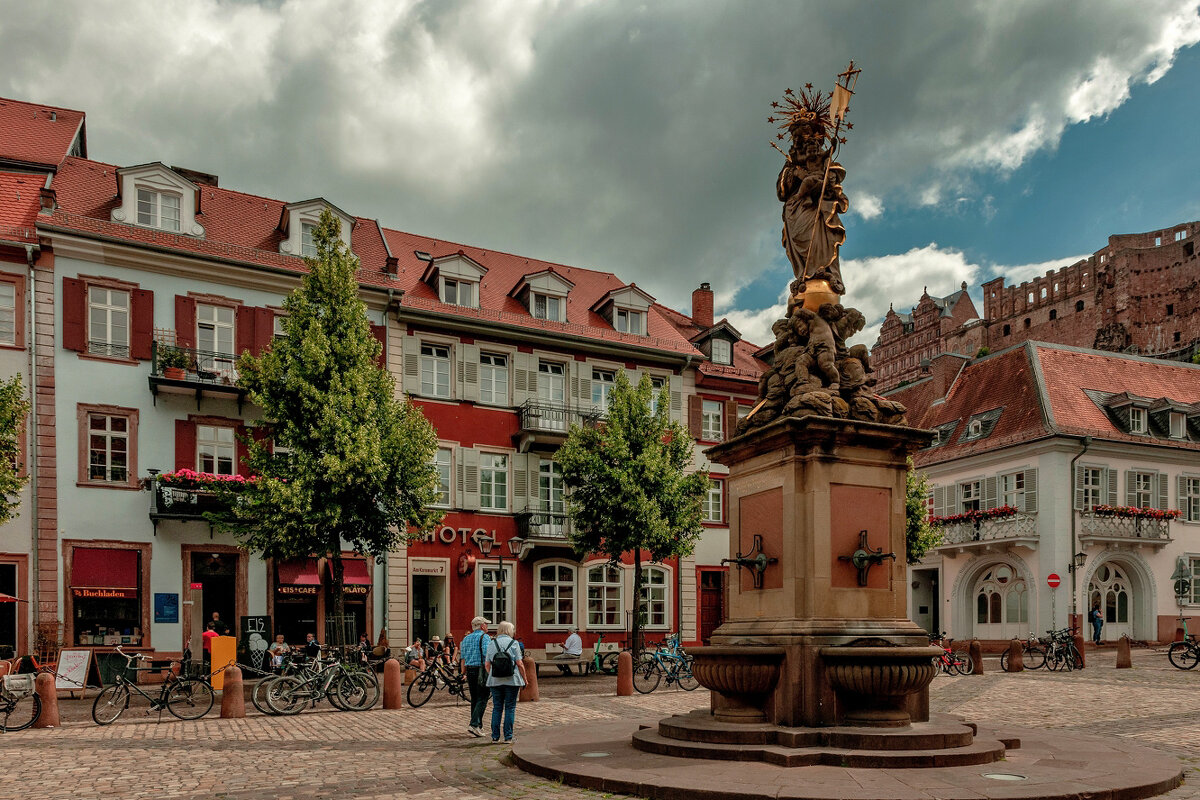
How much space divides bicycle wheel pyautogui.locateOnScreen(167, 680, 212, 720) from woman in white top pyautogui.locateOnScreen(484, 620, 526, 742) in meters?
6.91

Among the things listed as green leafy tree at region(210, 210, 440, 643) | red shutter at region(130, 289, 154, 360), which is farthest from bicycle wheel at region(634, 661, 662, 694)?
red shutter at region(130, 289, 154, 360)

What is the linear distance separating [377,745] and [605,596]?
2199cm

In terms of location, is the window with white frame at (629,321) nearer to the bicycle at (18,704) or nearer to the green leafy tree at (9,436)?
the green leafy tree at (9,436)

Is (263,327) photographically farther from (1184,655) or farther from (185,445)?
(1184,655)

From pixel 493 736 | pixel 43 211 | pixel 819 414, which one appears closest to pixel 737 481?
pixel 819 414

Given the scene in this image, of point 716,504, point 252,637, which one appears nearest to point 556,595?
point 716,504

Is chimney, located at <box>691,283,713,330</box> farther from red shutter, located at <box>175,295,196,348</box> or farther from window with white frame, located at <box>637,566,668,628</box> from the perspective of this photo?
red shutter, located at <box>175,295,196,348</box>

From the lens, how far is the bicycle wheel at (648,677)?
78.1ft

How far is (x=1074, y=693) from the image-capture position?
21.5 m

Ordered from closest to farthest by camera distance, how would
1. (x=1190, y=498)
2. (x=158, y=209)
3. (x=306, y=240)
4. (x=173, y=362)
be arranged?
(x=173, y=362)
(x=158, y=209)
(x=306, y=240)
(x=1190, y=498)

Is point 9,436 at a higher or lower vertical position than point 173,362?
lower

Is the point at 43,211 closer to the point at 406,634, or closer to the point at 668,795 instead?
the point at 406,634

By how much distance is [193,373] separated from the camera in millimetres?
28781

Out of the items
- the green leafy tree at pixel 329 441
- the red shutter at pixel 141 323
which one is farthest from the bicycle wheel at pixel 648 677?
the red shutter at pixel 141 323
